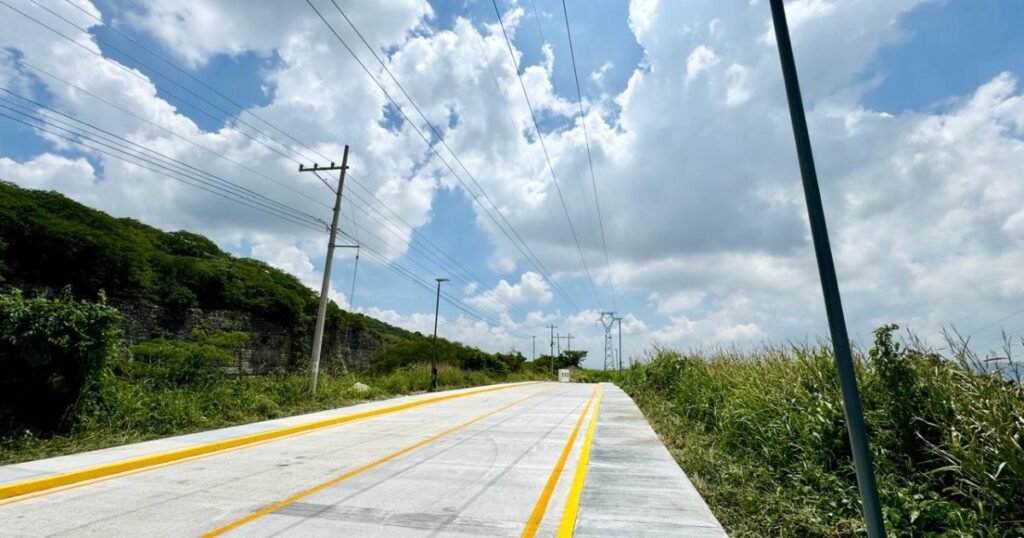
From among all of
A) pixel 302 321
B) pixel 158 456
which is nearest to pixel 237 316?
pixel 302 321

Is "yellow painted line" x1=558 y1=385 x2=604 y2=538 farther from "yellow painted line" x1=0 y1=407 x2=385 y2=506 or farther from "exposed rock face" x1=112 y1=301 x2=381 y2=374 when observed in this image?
"exposed rock face" x1=112 y1=301 x2=381 y2=374

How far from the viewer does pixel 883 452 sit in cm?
559

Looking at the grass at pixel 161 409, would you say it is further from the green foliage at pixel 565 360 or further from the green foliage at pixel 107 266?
the green foliage at pixel 565 360

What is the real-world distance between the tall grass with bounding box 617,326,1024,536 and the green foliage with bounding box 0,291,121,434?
36.7 ft

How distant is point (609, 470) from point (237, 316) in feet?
68.6

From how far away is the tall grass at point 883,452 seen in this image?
4.36m

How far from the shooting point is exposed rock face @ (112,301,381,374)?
17.8 meters

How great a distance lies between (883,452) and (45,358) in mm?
13094

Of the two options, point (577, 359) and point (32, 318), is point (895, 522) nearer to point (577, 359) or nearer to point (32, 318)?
point (32, 318)

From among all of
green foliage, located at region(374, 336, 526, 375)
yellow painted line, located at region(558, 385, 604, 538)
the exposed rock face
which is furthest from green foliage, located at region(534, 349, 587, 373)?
yellow painted line, located at region(558, 385, 604, 538)

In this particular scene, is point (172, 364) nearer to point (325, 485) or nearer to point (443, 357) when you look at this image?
point (325, 485)

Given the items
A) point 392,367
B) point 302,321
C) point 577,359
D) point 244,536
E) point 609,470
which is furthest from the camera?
point 577,359

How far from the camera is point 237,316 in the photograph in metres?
22.8

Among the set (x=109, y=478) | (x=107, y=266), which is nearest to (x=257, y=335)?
(x=107, y=266)
